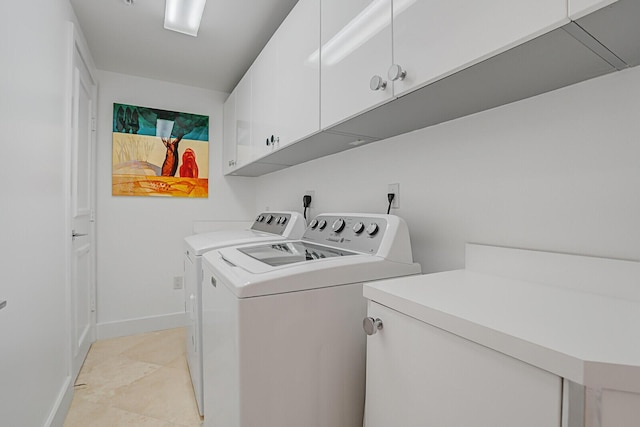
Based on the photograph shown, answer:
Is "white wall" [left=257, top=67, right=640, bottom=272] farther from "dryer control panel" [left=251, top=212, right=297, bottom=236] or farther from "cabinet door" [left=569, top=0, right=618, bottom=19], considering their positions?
"dryer control panel" [left=251, top=212, right=297, bottom=236]

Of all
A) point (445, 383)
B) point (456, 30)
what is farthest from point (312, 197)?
point (445, 383)

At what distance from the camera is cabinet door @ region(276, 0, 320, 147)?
1.36 metres

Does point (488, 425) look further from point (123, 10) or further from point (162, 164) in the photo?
point (162, 164)

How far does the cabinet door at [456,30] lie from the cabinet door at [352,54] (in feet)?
0.20

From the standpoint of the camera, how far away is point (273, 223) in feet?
7.14

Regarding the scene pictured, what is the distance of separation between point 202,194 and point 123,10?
1592 mm

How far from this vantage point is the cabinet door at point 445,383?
1.52 ft

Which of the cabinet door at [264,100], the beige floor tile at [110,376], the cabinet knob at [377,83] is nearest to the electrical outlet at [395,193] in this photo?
the cabinet knob at [377,83]

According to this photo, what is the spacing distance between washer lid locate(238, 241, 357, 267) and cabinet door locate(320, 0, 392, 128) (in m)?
0.54

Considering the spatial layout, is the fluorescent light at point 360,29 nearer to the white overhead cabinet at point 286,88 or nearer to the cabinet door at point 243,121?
the white overhead cabinet at point 286,88

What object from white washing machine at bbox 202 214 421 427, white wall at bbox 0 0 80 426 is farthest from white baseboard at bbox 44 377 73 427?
white washing machine at bbox 202 214 421 427

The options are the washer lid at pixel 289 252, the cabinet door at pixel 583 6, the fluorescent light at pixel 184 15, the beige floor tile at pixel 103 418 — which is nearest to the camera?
the cabinet door at pixel 583 6

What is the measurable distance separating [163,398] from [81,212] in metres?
1.42

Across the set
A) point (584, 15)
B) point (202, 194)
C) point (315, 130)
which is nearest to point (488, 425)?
point (584, 15)
